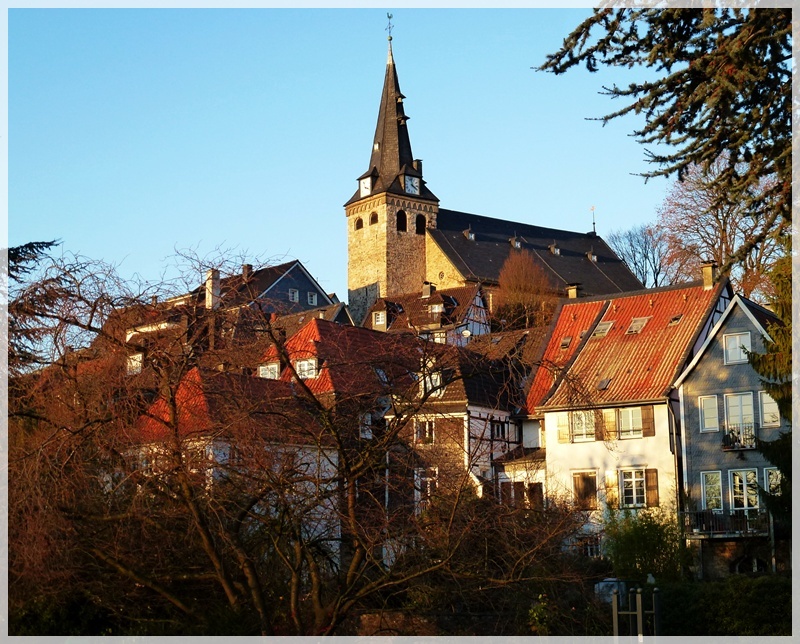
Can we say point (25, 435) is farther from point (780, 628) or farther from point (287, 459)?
point (780, 628)

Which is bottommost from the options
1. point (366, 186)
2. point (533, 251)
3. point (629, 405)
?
point (629, 405)

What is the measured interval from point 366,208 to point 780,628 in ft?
243

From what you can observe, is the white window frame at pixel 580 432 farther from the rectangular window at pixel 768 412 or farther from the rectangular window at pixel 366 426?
the rectangular window at pixel 366 426

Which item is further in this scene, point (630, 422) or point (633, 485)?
point (630, 422)

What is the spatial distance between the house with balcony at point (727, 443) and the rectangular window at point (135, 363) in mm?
23992

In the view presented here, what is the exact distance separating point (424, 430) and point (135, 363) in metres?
3.49

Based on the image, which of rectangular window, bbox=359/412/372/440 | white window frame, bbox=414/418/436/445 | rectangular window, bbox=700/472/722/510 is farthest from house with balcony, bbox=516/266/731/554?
rectangular window, bbox=359/412/372/440

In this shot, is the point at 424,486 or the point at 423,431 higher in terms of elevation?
the point at 423,431

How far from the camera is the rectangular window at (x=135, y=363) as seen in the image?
1392cm

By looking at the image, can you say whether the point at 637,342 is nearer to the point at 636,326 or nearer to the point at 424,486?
the point at 636,326

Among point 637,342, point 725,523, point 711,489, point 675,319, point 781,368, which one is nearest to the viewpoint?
point 781,368

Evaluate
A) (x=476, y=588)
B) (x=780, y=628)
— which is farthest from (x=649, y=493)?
(x=476, y=588)

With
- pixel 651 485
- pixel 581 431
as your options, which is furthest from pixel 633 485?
pixel 581 431

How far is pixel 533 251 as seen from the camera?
319 feet
